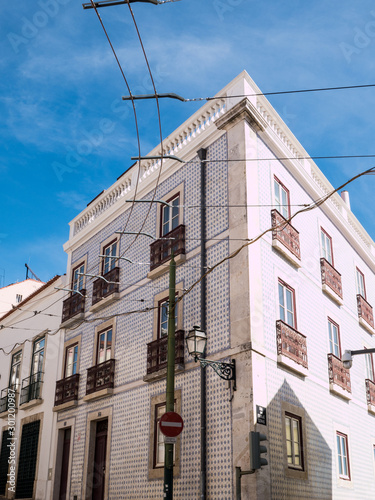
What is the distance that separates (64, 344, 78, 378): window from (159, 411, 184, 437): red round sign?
826 cm

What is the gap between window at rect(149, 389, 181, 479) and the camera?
12843mm

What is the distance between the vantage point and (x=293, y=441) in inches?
501

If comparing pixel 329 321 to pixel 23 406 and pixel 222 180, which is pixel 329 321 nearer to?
pixel 222 180

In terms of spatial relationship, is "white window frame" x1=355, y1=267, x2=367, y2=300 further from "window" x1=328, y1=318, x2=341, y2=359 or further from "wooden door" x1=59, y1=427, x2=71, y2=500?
"wooden door" x1=59, y1=427, x2=71, y2=500

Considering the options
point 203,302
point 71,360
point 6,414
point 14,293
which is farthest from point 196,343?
point 14,293

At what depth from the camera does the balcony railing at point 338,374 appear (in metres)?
15.1

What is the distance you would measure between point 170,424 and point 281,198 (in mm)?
7172

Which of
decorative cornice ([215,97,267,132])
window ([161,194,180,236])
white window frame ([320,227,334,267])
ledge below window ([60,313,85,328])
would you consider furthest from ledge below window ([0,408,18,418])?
decorative cornice ([215,97,267,132])

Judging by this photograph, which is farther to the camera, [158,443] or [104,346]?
[104,346]

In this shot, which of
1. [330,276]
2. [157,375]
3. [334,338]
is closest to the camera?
[157,375]

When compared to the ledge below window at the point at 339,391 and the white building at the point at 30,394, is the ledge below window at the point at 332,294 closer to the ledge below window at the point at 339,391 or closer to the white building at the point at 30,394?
the ledge below window at the point at 339,391

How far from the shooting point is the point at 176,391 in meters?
13.3

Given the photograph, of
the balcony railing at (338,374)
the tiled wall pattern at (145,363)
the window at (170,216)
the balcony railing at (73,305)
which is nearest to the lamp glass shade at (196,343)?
the tiled wall pattern at (145,363)

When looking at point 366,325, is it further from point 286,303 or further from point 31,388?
point 31,388
